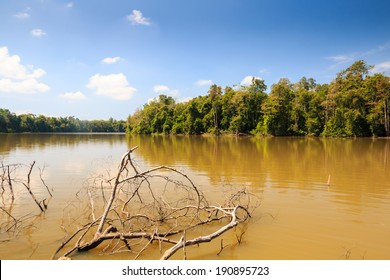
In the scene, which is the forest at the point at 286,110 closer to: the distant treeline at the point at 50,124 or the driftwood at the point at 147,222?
the distant treeline at the point at 50,124

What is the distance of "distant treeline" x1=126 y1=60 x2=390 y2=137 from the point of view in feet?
169

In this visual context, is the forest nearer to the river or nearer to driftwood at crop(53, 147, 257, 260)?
the river

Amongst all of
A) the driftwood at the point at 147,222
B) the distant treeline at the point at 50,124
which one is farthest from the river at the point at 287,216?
the distant treeline at the point at 50,124

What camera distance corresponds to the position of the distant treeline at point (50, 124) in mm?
105500

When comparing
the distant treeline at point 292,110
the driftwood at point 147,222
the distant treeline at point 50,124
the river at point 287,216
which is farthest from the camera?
the distant treeline at point 50,124

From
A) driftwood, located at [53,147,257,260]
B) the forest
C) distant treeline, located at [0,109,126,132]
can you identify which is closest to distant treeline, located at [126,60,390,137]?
the forest

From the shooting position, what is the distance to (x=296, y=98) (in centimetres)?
6462

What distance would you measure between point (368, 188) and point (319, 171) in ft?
13.7

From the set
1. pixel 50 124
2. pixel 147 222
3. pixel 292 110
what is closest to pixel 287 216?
pixel 147 222

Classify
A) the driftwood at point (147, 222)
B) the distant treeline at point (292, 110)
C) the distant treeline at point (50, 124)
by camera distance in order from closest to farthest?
the driftwood at point (147, 222) < the distant treeline at point (292, 110) < the distant treeline at point (50, 124)

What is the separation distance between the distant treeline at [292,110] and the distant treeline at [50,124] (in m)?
55.6

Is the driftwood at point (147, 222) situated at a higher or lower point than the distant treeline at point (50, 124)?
lower
